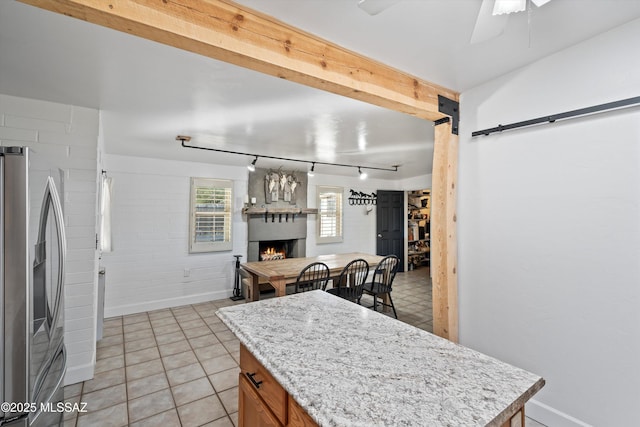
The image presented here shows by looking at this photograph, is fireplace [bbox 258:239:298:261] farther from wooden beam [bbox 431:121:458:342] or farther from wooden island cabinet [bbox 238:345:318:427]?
wooden island cabinet [bbox 238:345:318:427]

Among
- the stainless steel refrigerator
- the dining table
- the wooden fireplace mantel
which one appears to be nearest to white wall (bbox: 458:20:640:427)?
the dining table

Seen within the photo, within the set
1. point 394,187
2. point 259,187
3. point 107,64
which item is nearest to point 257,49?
point 107,64

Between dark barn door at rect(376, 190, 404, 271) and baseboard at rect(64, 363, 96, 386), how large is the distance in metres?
5.40

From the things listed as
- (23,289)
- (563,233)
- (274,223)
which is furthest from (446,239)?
(274,223)

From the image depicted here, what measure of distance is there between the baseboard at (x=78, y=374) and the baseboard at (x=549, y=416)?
3362 mm

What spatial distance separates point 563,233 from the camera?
1.70 meters

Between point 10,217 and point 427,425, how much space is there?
1414 millimetres

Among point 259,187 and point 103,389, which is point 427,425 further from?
point 259,187

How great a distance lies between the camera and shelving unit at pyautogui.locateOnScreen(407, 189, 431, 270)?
7.39 m

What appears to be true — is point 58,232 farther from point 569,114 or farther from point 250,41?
point 569,114

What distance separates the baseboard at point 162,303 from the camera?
3.98 m

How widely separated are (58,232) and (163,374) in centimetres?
180

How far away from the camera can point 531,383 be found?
0.94m

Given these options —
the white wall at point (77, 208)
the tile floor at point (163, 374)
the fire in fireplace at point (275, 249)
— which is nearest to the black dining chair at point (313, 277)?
the tile floor at point (163, 374)
